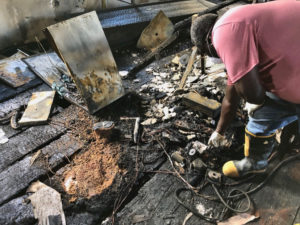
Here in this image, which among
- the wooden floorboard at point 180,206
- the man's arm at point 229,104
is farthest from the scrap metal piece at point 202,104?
the wooden floorboard at point 180,206

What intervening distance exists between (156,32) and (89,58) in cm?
241

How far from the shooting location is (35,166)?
321 cm

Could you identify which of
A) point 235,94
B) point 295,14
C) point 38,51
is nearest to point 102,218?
point 235,94

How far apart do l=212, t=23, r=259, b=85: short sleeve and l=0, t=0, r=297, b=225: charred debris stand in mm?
→ 859

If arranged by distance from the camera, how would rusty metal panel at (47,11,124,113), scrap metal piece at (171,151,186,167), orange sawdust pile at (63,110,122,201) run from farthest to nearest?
rusty metal panel at (47,11,124,113), scrap metal piece at (171,151,186,167), orange sawdust pile at (63,110,122,201)

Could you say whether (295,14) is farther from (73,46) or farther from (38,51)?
(38,51)

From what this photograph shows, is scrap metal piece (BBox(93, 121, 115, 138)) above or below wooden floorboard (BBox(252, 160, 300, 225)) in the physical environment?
above

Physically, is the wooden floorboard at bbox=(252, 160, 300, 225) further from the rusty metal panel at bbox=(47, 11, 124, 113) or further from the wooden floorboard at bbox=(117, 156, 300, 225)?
the rusty metal panel at bbox=(47, 11, 124, 113)

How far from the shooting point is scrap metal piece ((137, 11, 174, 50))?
Answer: 5691mm

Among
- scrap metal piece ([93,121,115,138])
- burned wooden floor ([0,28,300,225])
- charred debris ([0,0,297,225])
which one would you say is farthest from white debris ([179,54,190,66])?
scrap metal piece ([93,121,115,138])

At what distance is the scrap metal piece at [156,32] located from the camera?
5691mm

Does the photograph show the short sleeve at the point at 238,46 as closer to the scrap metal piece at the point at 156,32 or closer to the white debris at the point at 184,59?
the white debris at the point at 184,59

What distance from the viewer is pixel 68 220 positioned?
271 centimetres

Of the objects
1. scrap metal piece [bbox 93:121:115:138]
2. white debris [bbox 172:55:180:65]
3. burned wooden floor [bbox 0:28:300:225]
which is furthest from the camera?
white debris [bbox 172:55:180:65]
